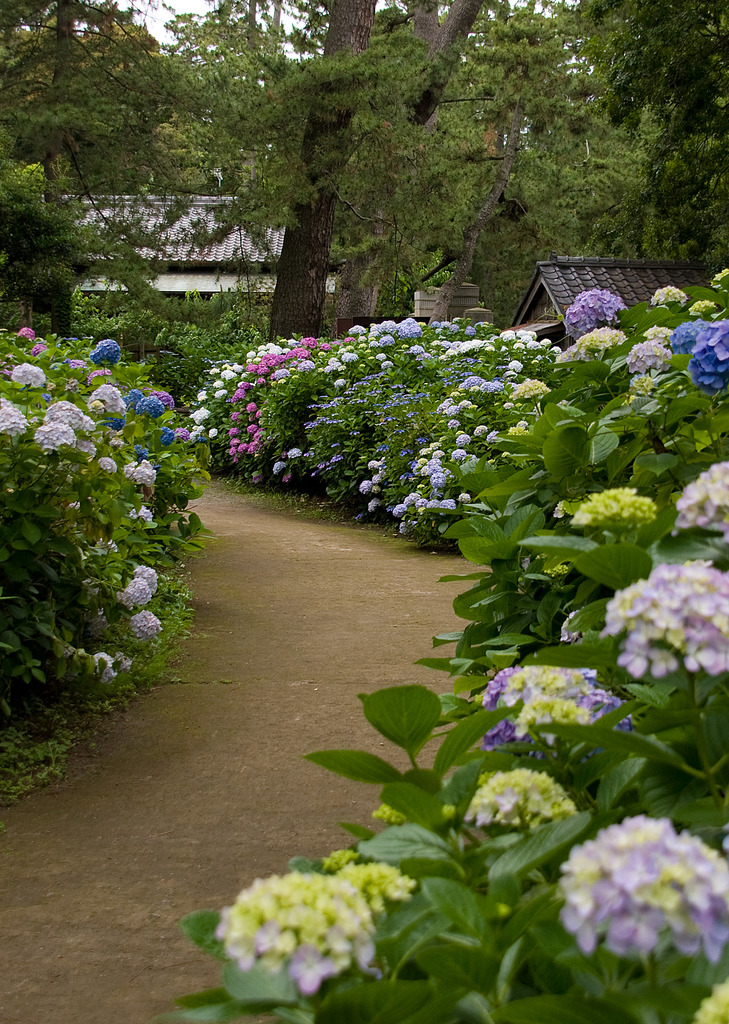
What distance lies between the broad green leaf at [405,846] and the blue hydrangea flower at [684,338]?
1.40 m

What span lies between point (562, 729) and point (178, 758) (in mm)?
2679

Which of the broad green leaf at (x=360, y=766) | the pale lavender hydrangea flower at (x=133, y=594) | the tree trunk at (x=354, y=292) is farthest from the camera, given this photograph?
the tree trunk at (x=354, y=292)

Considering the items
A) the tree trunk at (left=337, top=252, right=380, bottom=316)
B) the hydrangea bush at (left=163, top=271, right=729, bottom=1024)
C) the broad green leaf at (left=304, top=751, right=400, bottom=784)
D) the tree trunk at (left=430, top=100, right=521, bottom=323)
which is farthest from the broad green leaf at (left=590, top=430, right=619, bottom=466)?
the tree trunk at (left=430, top=100, right=521, bottom=323)

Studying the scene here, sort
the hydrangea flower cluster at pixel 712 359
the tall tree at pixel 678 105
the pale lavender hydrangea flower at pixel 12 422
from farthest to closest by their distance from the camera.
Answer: the tall tree at pixel 678 105 → the pale lavender hydrangea flower at pixel 12 422 → the hydrangea flower cluster at pixel 712 359

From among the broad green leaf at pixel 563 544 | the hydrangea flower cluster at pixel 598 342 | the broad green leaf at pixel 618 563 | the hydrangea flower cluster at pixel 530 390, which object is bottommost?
the broad green leaf at pixel 563 544

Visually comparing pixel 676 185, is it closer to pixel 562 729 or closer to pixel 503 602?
pixel 503 602

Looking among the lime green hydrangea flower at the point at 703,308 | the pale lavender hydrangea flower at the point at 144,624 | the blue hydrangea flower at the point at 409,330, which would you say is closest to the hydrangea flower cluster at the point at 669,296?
the lime green hydrangea flower at the point at 703,308

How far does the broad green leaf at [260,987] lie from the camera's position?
633 millimetres

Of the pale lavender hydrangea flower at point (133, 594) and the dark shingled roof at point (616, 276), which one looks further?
the dark shingled roof at point (616, 276)

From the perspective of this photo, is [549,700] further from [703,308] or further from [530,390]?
[703,308]

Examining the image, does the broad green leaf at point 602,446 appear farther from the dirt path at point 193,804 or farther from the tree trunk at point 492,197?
the tree trunk at point 492,197

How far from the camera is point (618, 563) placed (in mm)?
972

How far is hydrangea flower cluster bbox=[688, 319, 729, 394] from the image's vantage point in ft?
5.24

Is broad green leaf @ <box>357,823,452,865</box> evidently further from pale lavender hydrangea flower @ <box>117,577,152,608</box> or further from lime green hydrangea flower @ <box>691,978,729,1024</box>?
pale lavender hydrangea flower @ <box>117,577,152,608</box>
